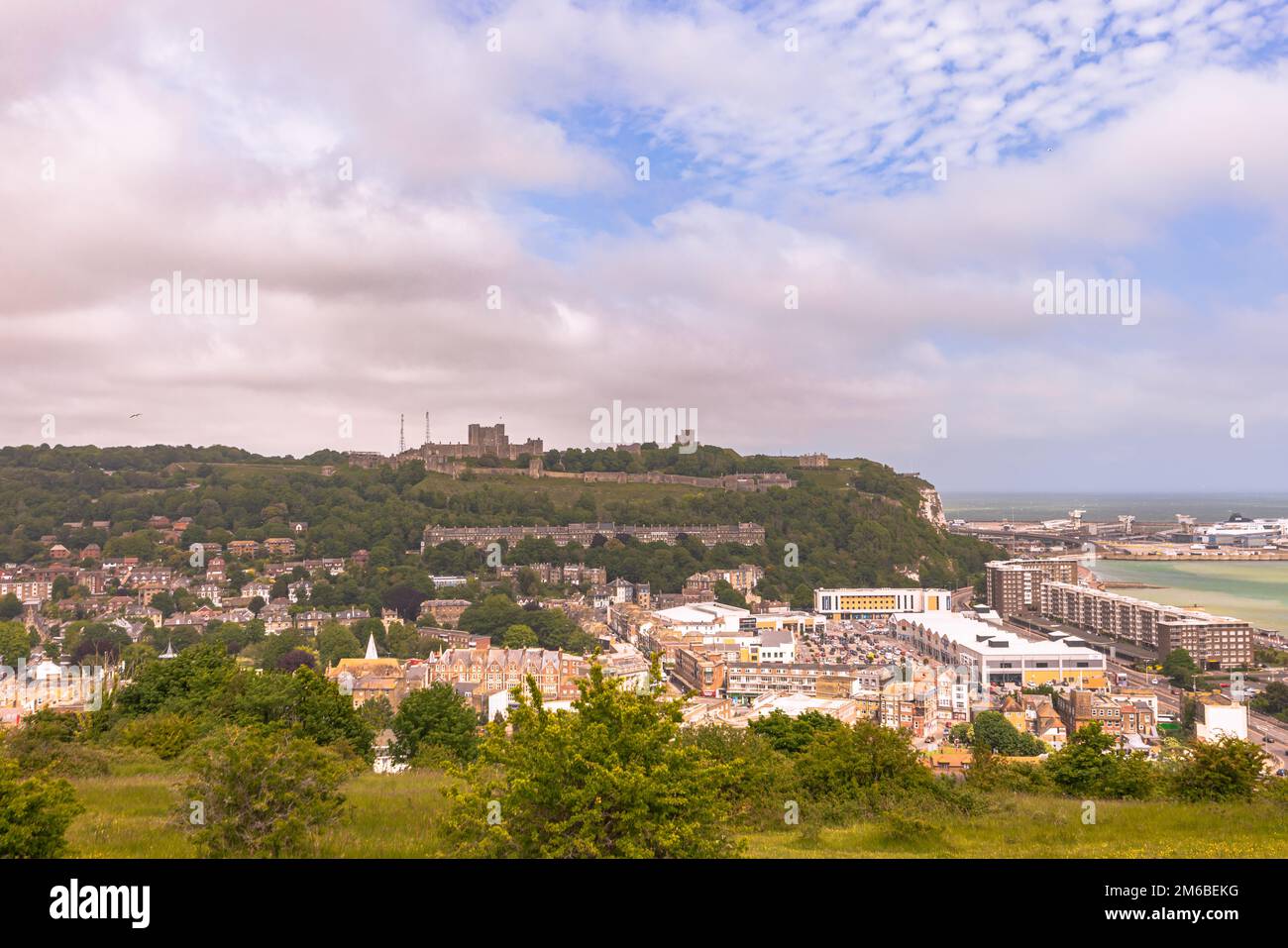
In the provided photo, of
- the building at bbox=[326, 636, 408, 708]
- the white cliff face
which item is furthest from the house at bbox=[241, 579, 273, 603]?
the white cliff face

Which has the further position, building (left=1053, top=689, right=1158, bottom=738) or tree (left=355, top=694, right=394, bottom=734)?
building (left=1053, top=689, right=1158, bottom=738)

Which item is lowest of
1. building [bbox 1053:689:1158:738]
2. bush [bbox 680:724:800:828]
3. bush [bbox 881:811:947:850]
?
building [bbox 1053:689:1158:738]

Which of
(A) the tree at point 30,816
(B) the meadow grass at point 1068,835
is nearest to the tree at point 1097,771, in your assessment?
(B) the meadow grass at point 1068,835

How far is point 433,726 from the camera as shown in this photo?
53.7 ft

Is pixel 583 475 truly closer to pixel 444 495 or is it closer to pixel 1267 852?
pixel 444 495

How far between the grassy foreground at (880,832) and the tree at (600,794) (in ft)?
3.18

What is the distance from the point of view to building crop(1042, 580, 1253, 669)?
4428 cm

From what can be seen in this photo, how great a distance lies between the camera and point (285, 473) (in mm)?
89062

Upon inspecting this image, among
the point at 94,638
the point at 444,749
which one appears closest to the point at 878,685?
the point at 444,749

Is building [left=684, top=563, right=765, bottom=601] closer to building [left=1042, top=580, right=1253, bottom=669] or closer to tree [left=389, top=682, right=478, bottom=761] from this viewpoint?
building [left=1042, top=580, right=1253, bottom=669]

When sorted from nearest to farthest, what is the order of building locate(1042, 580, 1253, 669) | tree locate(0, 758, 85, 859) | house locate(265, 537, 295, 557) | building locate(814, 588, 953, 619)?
tree locate(0, 758, 85, 859), building locate(1042, 580, 1253, 669), building locate(814, 588, 953, 619), house locate(265, 537, 295, 557)

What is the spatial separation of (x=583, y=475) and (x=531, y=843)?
309 feet

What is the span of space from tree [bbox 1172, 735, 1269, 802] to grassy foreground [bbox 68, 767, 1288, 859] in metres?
0.44
